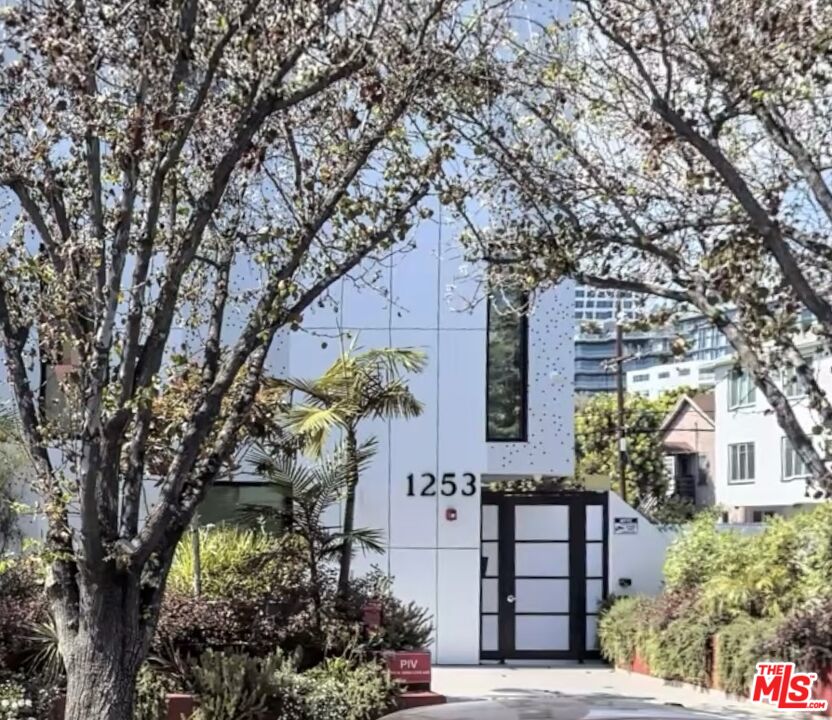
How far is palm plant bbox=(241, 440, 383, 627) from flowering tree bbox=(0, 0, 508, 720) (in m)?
4.75

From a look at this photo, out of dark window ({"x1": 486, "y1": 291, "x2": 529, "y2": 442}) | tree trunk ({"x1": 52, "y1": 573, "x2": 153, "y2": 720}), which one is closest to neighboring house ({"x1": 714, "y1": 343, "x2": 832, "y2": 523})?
dark window ({"x1": 486, "y1": 291, "x2": 529, "y2": 442})

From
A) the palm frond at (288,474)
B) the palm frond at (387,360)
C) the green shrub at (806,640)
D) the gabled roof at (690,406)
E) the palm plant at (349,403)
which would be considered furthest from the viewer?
the gabled roof at (690,406)

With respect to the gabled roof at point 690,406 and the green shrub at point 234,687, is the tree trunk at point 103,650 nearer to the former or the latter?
the green shrub at point 234,687

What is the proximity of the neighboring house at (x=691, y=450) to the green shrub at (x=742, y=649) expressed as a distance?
37.6 m

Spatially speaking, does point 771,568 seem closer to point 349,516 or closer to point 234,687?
point 349,516

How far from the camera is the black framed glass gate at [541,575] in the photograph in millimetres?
17469

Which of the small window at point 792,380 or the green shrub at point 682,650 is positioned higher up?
the small window at point 792,380

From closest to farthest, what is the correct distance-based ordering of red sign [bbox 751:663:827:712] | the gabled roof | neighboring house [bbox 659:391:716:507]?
1. red sign [bbox 751:663:827:712]
2. the gabled roof
3. neighboring house [bbox 659:391:716:507]

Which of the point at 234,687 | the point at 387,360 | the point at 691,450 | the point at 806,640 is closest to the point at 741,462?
the point at 691,450

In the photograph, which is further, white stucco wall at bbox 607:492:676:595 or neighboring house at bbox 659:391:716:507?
neighboring house at bbox 659:391:716:507

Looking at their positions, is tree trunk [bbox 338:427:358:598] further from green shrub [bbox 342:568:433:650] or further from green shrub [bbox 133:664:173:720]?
green shrub [bbox 133:664:173:720]

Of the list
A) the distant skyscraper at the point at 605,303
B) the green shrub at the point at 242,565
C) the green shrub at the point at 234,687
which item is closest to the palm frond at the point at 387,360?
the green shrub at the point at 242,565

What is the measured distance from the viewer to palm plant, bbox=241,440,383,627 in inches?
496

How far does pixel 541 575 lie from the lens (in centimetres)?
1766
